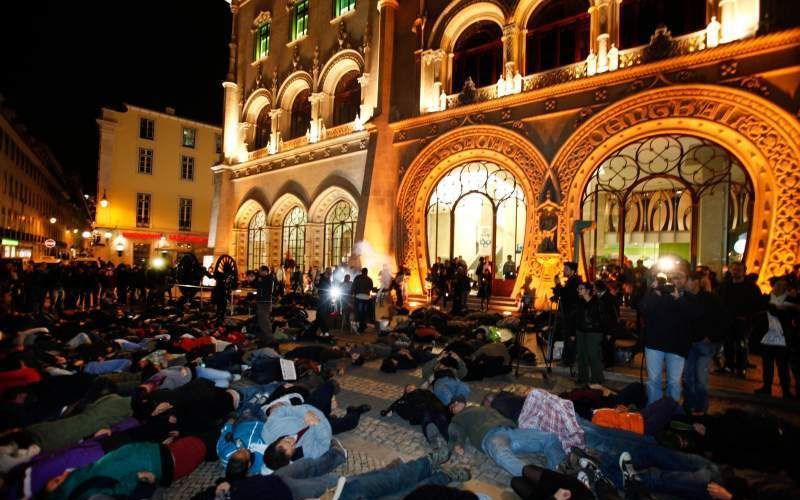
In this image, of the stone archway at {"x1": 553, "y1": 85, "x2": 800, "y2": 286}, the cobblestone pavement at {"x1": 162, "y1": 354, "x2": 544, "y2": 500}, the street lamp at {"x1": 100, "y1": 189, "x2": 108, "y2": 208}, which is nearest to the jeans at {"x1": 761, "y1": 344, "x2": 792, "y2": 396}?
the cobblestone pavement at {"x1": 162, "y1": 354, "x2": 544, "y2": 500}

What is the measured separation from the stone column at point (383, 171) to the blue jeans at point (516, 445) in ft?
40.7

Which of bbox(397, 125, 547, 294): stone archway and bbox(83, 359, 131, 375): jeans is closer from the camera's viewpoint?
bbox(83, 359, 131, 375): jeans

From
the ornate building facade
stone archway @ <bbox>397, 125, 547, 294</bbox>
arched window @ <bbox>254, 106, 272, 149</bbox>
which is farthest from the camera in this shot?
arched window @ <bbox>254, 106, 272, 149</bbox>

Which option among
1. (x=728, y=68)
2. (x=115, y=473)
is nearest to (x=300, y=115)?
(x=728, y=68)

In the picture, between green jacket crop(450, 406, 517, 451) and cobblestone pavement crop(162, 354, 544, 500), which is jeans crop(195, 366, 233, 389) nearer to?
cobblestone pavement crop(162, 354, 544, 500)

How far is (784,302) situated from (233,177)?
25.4 meters

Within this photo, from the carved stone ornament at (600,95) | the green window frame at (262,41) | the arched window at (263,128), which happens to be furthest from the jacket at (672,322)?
the green window frame at (262,41)

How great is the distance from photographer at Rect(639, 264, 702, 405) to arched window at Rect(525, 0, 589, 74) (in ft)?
33.9

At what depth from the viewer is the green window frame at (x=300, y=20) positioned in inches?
884

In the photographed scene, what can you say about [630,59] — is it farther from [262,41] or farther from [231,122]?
[231,122]

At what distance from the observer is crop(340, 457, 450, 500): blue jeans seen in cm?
388

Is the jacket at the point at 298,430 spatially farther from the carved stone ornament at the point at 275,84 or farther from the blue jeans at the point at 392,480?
the carved stone ornament at the point at 275,84

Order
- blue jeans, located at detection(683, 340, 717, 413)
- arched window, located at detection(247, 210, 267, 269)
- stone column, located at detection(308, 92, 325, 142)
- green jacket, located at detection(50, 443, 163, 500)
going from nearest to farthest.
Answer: green jacket, located at detection(50, 443, 163, 500) < blue jeans, located at detection(683, 340, 717, 413) < stone column, located at detection(308, 92, 325, 142) < arched window, located at detection(247, 210, 267, 269)

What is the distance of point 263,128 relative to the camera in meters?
25.6
